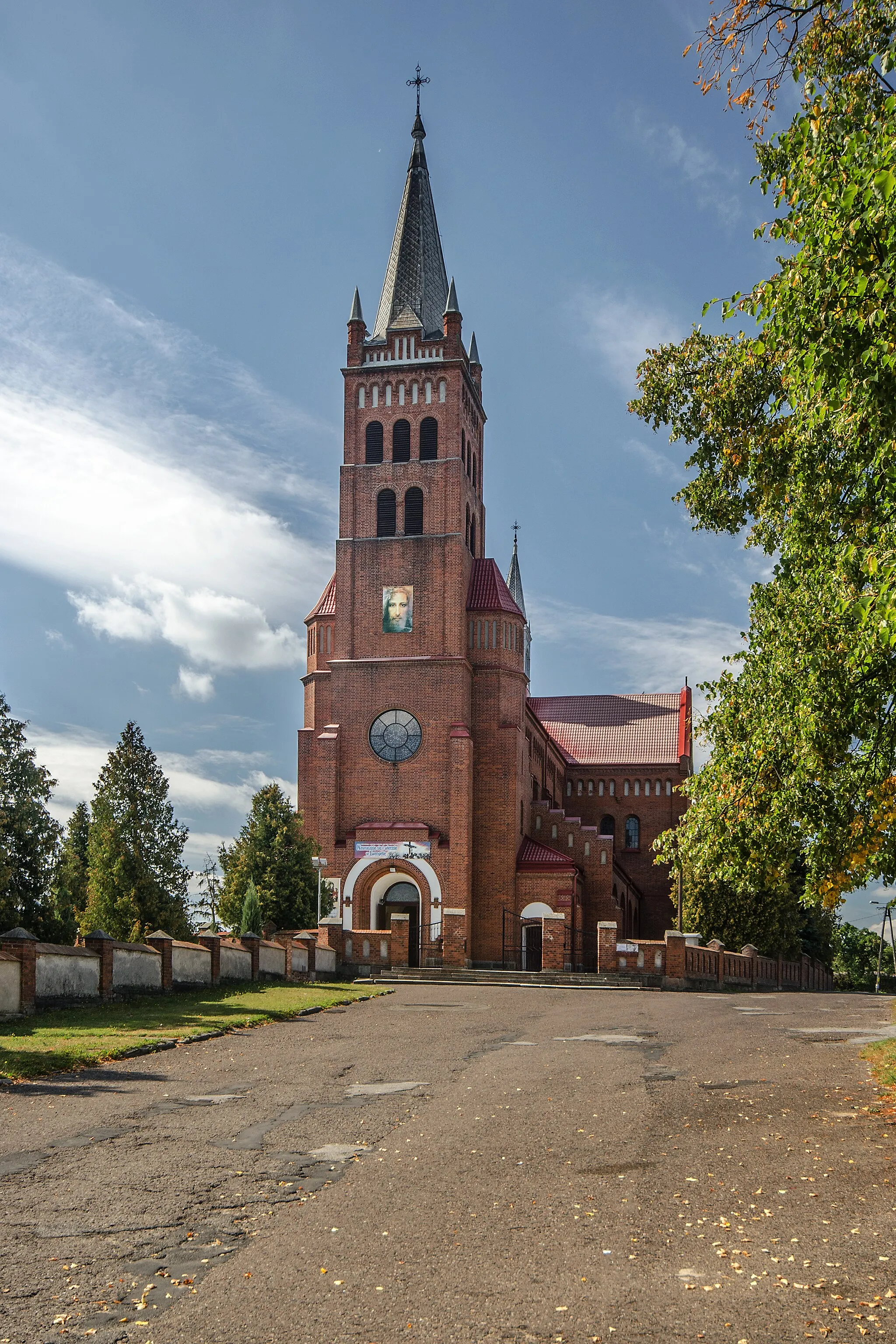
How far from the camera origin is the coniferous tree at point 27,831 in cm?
2778

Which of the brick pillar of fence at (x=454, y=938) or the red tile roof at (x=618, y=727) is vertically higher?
the red tile roof at (x=618, y=727)

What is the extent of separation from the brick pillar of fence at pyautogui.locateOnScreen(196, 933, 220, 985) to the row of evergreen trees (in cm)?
541

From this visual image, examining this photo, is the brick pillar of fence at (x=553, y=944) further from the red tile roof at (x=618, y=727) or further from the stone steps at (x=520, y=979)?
the red tile roof at (x=618, y=727)

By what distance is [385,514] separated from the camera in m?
44.3

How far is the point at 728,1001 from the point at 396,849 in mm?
15828

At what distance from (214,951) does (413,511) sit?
73.5 feet

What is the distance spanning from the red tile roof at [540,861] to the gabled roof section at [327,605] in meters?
11.8

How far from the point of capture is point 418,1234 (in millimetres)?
6504

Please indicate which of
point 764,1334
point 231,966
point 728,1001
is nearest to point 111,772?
Result: point 231,966

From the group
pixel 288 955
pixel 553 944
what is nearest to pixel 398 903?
pixel 553 944

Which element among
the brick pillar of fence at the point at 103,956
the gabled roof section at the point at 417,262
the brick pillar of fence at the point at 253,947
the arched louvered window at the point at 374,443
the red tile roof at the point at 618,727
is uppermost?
the gabled roof section at the point at 417,262

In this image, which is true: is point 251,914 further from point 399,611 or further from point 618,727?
point 618,727

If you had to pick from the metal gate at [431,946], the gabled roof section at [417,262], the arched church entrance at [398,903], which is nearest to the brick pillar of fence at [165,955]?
the metal gate at [431,946]

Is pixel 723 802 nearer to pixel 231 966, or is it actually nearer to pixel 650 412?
pixel 650 412
